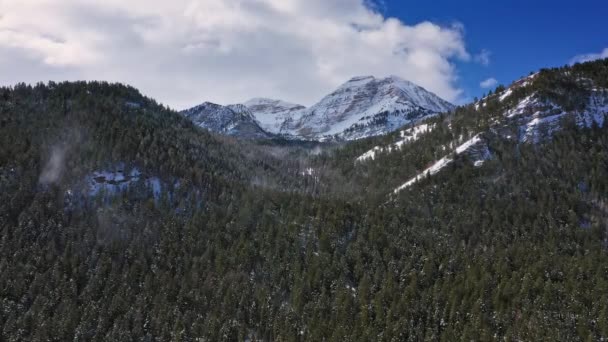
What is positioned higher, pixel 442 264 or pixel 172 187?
pixel 172 187

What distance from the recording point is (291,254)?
152 m

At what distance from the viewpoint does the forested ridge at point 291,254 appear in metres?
115

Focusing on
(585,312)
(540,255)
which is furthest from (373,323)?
(540,255)

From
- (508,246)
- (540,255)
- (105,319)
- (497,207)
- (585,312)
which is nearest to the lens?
(585,312)

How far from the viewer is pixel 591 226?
159 metres

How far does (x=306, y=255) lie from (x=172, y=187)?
6455 centimetres

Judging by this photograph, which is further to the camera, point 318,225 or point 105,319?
point 318,225

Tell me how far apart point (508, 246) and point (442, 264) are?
2510 centimetres

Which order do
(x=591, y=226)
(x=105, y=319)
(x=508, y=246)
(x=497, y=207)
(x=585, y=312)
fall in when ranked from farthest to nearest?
(x=497, y=207) < (x=591, y=226) < (x=508, y=246) < (x=105, y=319) < (x=585, y=312)

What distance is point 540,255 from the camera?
140m

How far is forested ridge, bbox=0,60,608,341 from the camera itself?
11475cm

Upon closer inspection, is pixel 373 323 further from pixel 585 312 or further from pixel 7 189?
pixel 7 189

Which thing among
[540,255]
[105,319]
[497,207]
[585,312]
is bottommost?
[105,319]

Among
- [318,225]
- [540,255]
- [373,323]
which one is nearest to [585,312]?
[540,255]
